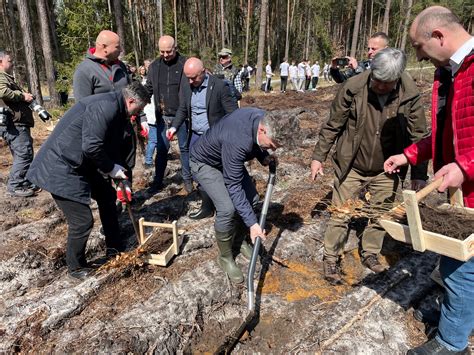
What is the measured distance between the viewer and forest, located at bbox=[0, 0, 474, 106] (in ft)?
36.3

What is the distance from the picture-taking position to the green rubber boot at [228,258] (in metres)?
3.33

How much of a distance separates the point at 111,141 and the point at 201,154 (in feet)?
Answer: 2.65

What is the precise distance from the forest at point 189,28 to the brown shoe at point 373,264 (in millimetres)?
10624

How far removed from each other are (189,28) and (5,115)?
23902 mm

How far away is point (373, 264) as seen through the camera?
11.6 feet

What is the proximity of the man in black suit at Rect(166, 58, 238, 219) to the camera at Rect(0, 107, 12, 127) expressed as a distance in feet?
7.58

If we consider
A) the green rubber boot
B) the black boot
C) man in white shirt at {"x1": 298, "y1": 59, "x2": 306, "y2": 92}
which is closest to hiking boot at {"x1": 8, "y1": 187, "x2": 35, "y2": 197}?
the black boot

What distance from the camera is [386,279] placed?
135 inches

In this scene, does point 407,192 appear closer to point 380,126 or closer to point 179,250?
point 380,126

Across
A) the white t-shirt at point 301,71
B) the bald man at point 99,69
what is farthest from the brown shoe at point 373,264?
the white t-shirt at point 301,71

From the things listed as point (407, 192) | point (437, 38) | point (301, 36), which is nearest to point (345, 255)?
point (407, 192)

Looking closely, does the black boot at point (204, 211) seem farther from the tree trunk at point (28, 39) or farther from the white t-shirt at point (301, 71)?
the white t-shirt at point (301, 71)

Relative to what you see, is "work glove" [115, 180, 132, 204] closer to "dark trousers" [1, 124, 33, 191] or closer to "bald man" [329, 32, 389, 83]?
"dark trousers" [1, 124, 33, 191]

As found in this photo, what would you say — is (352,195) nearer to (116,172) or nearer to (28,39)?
(116,172)
